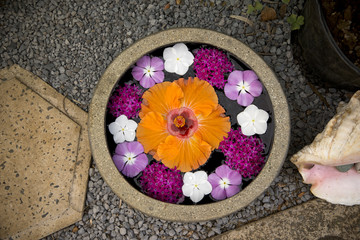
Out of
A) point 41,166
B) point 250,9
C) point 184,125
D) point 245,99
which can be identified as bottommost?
point 41,166

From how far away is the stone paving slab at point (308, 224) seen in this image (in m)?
1.86

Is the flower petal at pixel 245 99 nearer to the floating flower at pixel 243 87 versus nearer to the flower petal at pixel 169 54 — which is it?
the floating flower at pixel 243 87

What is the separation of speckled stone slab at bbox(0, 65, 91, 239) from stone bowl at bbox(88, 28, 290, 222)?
473mm

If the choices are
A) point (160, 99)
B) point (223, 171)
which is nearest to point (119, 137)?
point (160, 99)

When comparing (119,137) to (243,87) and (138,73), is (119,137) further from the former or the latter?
(243,87)

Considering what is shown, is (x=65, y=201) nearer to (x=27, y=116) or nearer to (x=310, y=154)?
(x=27, y=116)

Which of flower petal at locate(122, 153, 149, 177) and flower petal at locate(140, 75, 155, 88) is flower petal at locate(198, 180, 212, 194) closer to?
flower petal at locate(122, 153, 149, 177)

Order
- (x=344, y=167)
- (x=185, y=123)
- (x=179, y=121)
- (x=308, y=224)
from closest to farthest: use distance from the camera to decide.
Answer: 1. (x=179, y=121)
2. (x=185, y=123)
3. (x=344, y=167)
4. (x=308, y=224)

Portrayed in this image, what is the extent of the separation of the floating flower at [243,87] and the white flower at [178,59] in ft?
0.73

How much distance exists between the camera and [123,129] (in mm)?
1572

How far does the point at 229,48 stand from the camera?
5.10 ft

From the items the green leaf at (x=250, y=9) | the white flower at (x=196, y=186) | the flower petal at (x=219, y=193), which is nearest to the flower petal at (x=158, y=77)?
the white flower at (x=196, y=186)

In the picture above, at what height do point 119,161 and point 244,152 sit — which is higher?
point 244,152

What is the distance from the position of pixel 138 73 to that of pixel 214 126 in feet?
1.50
